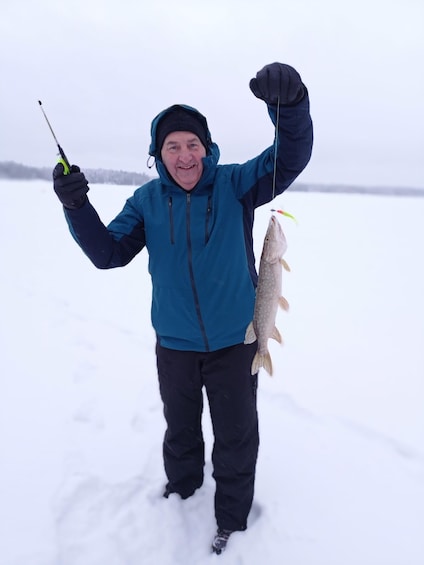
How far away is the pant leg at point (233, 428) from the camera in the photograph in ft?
8.10

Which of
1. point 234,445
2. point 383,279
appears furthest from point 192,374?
point 383,279

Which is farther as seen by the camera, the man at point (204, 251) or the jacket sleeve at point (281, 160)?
the man at point (204, 251)

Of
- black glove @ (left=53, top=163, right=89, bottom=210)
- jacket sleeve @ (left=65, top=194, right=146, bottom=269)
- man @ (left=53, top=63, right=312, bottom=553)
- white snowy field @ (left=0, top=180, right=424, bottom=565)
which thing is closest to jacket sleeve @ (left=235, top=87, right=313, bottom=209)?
man @ (left=53, top=63, right=312, bottom=553)

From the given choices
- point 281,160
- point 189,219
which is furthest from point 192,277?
point 281,160

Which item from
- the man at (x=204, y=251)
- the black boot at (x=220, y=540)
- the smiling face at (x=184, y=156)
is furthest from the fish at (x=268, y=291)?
the black boot at (x=220, y=540)

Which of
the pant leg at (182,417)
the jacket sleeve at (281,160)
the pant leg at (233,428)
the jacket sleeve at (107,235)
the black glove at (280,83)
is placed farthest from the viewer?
the pant leg at (182,417)

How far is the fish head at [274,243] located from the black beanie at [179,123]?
2.47 feet

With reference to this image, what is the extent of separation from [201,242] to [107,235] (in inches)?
23.4

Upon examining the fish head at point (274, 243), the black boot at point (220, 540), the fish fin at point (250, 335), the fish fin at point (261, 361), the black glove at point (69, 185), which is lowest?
the black boot at point (220, 540)

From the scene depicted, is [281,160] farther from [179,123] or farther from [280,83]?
[179,123]

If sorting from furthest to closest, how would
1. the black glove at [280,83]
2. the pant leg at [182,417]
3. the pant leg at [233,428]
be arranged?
the pant leg at [182,417] < the pant leg at [233,428] < the black glove at [280,83]

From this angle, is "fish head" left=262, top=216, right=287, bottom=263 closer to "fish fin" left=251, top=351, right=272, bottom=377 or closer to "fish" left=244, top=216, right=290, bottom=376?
"fish" left=244, top=216, right=290, bottom=376

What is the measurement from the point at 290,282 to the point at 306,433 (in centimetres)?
512

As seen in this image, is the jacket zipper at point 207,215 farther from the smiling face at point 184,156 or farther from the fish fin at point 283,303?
the fish fin at point 283,303
